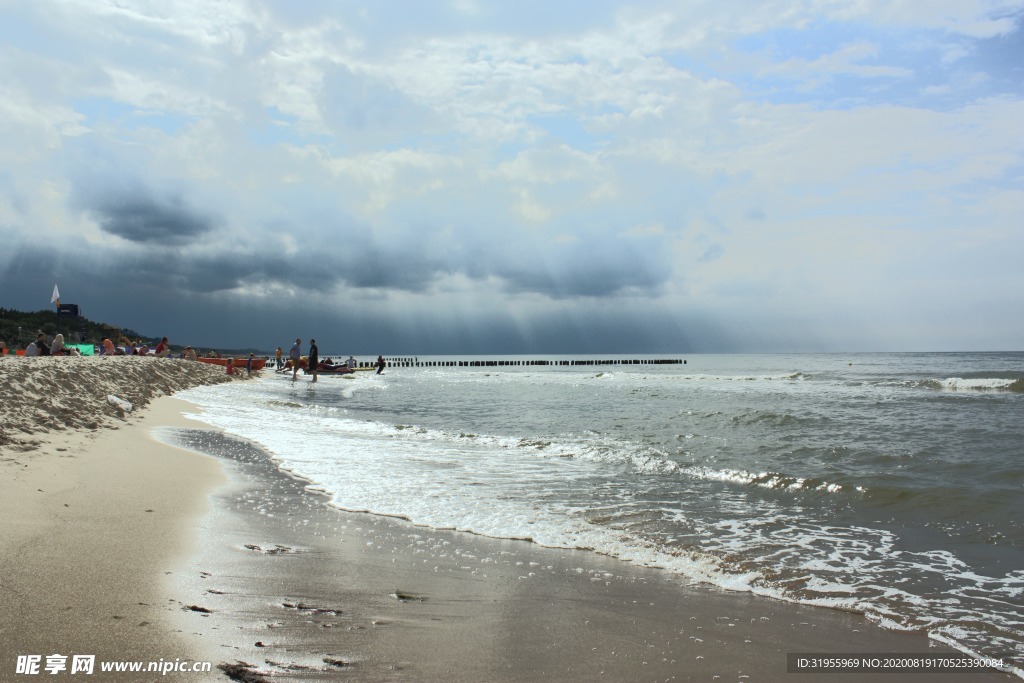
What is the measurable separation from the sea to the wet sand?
19.3 inches

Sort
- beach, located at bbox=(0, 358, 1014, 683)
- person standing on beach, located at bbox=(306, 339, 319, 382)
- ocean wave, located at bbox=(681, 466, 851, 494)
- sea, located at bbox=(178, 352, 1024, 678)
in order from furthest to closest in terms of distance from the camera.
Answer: person standing on beach, located at bbox=(306, 339, 319, 382) < ocean wave, located at bbox=(681, 466, 851, 494) < sea, located at bbox=(178, 352, 1024, 678) < beach, located at bbox=(0, 358, 1014, 683)

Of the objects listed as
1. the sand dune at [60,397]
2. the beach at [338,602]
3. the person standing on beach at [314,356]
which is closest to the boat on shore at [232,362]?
the person standing on beach at [314,356]

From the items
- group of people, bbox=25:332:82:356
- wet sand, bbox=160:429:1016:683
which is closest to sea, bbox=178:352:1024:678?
wet sand, bbox=160:429:1016:683

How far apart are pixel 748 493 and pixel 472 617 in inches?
226

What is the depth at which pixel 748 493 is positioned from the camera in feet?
27.7

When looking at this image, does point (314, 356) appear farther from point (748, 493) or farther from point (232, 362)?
point (748, 493)

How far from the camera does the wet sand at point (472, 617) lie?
3168 mm

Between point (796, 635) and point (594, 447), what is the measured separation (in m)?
8.67

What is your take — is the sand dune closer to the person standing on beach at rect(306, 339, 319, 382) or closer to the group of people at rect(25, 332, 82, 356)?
the group of people at rect(25, 332, 82, 356)

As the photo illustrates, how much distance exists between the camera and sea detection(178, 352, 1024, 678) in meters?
4.90

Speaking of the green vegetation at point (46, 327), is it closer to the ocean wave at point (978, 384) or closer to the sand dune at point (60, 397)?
the sand dune at point (60, 397)

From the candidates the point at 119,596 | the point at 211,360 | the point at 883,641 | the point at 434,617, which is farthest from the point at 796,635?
the point at 211,360

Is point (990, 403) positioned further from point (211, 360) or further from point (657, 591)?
point (211, 360)

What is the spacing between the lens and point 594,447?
1255 centimetres
